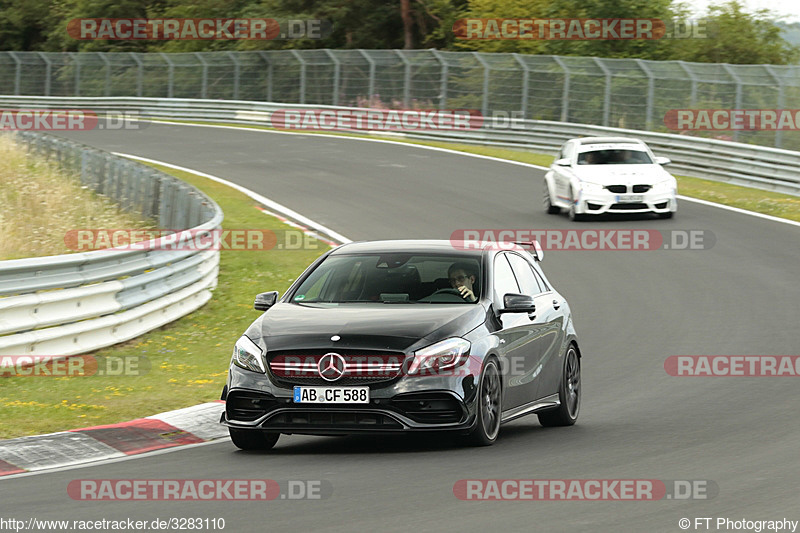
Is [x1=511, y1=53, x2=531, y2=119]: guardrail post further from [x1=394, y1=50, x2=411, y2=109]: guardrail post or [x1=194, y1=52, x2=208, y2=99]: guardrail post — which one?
[x1=194, y1=52, x2=208, y2=99]: guardrail post

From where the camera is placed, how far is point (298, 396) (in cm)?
905

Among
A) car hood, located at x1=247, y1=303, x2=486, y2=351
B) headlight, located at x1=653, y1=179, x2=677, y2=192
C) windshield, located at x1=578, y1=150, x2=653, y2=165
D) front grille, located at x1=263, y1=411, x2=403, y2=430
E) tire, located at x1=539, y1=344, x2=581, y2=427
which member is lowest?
tire, located at x1=539, y1=344, x2=581, y2=427

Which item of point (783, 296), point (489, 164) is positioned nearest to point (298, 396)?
point (783, 296)

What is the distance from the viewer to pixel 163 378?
12.6m

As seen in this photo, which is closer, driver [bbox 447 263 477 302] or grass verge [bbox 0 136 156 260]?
driver [bbox 447 263 477 302]

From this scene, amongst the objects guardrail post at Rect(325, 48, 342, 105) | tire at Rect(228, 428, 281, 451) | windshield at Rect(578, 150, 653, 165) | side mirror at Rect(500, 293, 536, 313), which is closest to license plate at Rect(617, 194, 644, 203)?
windshield at Rect(578, 150, 653, 165)

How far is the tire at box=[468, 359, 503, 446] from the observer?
926 cm

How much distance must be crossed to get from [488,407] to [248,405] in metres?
1.66

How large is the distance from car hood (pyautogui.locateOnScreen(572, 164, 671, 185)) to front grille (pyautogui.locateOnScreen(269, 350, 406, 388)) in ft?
54.1

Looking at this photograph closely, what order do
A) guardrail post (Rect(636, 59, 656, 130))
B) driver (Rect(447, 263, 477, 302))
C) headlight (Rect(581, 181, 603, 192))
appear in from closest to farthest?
driver (Rect(447, 263, 477, 302)) < headlight (Rect(581, 181, 603, 192)) < guardrail post (Rect(636, 59, 656, 130))

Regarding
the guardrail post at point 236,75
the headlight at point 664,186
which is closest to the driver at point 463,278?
the headlight at point 664,186

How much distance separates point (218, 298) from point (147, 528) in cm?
1067

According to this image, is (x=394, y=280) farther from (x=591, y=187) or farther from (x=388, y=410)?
(x=591, y=187)

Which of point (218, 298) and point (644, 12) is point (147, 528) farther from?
point (644, 12)
